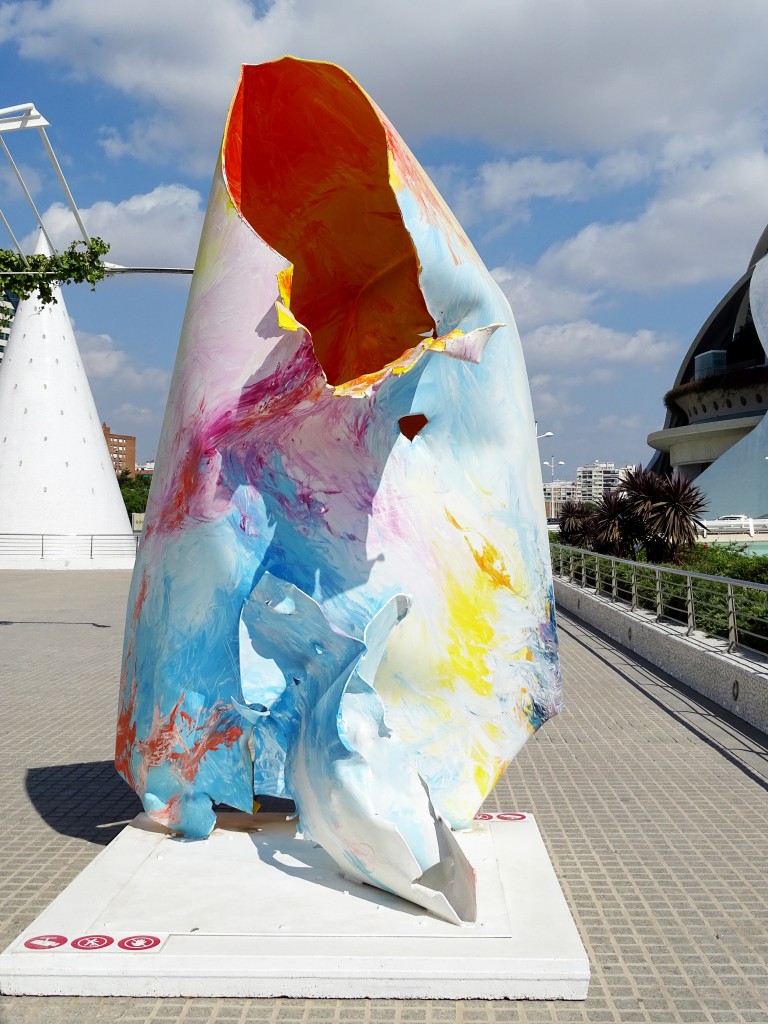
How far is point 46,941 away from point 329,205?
Result: 313 cm

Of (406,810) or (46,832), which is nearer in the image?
(406,810)

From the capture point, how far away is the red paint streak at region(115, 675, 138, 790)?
4113mm

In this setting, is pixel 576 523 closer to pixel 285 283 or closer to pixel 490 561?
pixel 490 561

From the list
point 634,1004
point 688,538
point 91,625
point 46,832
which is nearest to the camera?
point 634,1004

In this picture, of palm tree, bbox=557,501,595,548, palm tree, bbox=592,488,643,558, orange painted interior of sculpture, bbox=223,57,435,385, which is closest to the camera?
orange painted interior of sculpture, bbox=223,57,435,385

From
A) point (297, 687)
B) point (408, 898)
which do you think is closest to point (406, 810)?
point (408, 898)

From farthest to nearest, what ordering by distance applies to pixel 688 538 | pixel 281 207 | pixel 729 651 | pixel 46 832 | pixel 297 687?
pixel 688 538 → pixel 729 651 → pixel 46 832 → pixel 281 207 → pixel 297 687

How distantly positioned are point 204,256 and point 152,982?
296 cm

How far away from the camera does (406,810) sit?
3441mm

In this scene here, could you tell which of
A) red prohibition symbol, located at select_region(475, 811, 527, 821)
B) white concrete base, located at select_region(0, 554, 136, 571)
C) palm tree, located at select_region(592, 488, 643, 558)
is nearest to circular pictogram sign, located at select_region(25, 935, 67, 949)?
red prohibition symbol, located at select_region(475, 811, 527, 821)

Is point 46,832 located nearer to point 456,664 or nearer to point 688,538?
point 456,664

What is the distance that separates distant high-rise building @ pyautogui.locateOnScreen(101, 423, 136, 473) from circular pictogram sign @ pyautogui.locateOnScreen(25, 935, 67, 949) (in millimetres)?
145658

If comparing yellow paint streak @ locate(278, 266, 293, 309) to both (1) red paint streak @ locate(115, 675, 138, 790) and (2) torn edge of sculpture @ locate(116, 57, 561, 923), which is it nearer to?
(2) torn edge of sculpture @ locate(116, 57, 561, 923)

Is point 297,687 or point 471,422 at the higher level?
point 471,422
